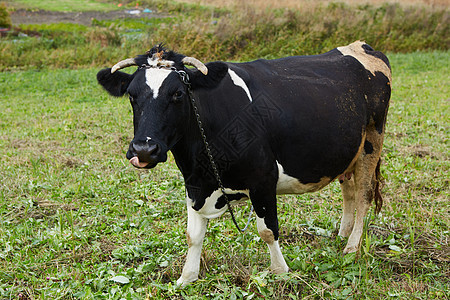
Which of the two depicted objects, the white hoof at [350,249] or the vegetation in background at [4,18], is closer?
the white hoof at [350,249]

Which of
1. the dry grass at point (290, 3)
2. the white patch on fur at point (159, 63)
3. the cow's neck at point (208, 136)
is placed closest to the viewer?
the white patch on fur at point (159, 63)

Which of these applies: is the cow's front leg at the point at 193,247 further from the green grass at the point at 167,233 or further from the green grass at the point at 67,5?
the green grass at the point at 67,5

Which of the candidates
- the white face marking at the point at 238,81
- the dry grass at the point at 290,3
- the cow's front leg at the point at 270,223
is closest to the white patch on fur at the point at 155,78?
the white face marking at the point at 238,81

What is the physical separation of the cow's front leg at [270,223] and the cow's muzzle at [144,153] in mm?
872

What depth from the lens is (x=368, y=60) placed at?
4176 millimetres

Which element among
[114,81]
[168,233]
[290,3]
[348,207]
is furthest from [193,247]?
[290,3]

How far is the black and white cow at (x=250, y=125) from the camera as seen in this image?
9.53 feet

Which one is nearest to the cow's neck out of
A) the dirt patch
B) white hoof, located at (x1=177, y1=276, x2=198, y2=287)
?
white hoof, located at (x1=177, y1=276, x2=198, y2=287)

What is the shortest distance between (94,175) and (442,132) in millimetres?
5042

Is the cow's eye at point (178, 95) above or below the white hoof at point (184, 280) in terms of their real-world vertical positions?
above

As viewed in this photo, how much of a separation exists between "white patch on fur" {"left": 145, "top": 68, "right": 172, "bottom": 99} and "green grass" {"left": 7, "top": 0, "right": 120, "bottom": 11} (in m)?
22.6

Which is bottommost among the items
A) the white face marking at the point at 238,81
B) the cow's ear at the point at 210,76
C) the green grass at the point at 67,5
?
the green grass at the point at 67,5

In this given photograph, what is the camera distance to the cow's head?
107 inches

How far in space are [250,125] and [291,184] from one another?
62 centimetres
